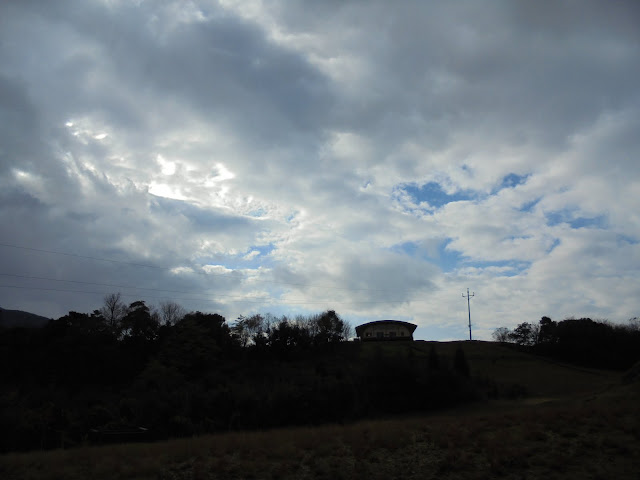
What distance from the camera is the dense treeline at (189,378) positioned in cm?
3862

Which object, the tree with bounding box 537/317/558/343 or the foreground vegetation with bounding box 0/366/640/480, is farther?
the tree with bounding box 537/317/558/343

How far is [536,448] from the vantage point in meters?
15.4

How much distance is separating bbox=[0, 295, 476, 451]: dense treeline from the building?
13893 mm

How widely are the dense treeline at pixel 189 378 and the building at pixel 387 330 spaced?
45.6 ft

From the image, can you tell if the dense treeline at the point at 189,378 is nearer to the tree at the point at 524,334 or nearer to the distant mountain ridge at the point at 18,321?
the distant mountain ridge at the point at 18,321

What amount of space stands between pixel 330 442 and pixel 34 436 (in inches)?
1030

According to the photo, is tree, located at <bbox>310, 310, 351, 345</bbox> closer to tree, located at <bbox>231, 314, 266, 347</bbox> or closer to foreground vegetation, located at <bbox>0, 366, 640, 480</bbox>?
tree, located at <bbox>231, 314, 266, 347</bbox>

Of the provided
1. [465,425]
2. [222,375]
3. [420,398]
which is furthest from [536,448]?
[222,375]

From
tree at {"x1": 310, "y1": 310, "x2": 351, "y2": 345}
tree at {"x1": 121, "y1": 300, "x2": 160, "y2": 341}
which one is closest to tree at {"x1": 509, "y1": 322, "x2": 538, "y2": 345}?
tree at {"x1": 310, "y1": 310, "x2": 351, "y2": 345}

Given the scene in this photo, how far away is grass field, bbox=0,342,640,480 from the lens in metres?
14.2

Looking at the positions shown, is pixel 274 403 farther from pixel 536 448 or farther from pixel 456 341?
pixel 456 341

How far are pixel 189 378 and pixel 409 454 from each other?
5809 centimetres

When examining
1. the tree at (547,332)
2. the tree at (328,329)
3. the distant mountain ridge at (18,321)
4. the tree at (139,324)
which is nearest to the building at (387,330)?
the tree at (328,329)

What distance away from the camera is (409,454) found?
16375mm
